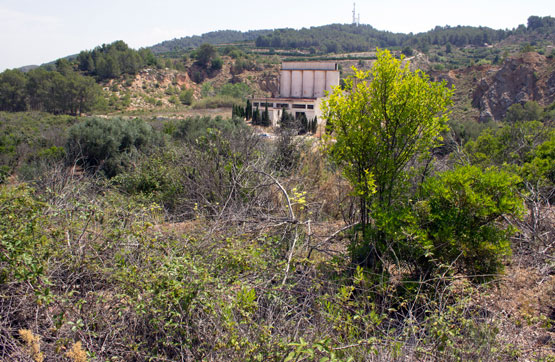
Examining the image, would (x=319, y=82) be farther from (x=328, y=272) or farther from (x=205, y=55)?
(x=328, y=272)

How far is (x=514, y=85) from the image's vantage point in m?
41.0

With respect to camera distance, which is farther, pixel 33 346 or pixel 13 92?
pixel 13 92

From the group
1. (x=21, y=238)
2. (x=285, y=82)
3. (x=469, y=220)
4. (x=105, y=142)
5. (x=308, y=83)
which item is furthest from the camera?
(x=285, y=82)

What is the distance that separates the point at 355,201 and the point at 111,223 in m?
3.37

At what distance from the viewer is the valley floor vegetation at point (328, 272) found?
8.30 ft

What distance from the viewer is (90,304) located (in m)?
2.79

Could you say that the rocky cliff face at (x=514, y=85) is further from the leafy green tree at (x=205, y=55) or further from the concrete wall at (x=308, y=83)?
the leafy green tree at (x=205, y=55)

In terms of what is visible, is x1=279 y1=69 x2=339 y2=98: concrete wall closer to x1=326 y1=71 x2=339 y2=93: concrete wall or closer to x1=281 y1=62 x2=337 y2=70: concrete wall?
x1=326 y1=71 x2=339 y2=93: concrete wall

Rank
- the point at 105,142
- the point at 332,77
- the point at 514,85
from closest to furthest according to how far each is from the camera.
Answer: the point at 105,142 → the point at 514,85 → the point at 332,77

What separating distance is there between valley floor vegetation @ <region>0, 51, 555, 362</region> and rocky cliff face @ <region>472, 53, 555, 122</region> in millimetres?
39468

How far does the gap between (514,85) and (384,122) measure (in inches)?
1813

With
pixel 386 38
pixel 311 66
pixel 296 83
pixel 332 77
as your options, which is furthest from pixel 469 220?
pixel 386 38

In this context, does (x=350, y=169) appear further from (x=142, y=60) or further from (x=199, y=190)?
(x=142, y=60)

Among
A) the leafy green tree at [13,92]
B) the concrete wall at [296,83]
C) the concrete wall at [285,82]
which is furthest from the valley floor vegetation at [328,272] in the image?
the leafy green tree at [13,92]
